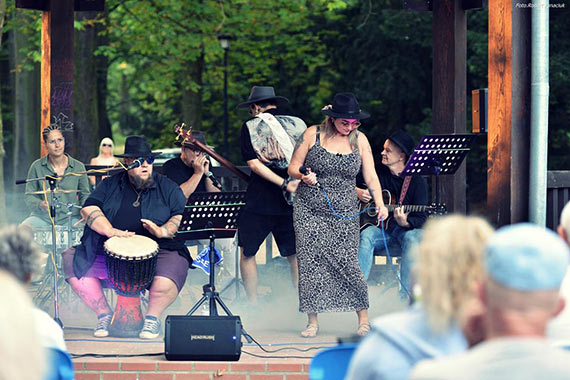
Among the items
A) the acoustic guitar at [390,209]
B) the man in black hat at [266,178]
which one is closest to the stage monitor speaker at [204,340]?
the man in black hat at [266,178]

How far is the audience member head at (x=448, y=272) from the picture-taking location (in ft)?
8.28

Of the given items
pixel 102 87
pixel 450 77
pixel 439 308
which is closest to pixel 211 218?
pixel 450 77

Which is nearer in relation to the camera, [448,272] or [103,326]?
[448,272]

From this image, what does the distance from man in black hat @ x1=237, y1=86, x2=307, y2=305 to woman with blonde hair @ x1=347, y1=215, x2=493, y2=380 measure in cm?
483

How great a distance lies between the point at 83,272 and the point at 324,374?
4411 mm

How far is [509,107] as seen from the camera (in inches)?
260

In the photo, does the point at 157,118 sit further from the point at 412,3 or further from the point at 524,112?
the point at 524,112

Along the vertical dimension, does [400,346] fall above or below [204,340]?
above

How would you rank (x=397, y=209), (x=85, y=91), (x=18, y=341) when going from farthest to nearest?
(x=85, y=91)
(x=397, y=209)
(x=18, y=341)

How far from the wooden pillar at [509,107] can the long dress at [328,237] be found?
1168mm

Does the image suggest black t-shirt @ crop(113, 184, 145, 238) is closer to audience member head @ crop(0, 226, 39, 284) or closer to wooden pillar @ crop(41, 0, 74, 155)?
wooden pillar @ crop(41, 0, 74, 155)

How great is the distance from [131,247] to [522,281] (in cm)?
526

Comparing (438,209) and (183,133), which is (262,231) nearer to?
(183,133)

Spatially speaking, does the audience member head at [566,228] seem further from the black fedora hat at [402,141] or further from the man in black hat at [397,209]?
the black fedora hat at [402,141]
